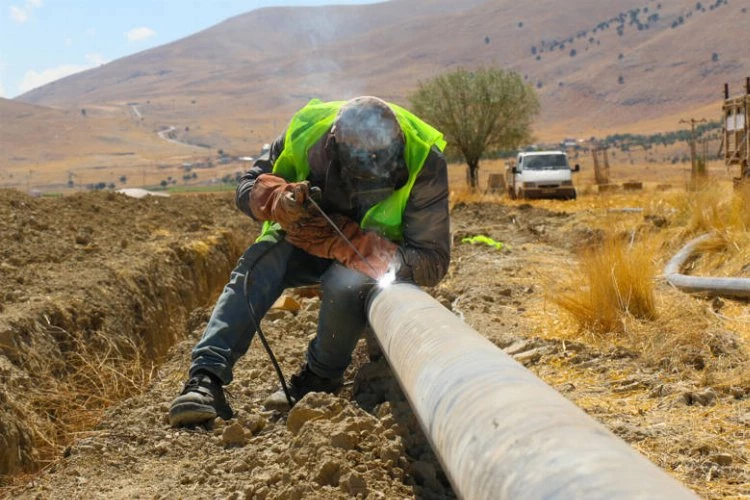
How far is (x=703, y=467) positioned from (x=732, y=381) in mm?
1104

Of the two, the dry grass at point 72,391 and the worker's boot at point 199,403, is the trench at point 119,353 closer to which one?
the dry grass at point 72,391

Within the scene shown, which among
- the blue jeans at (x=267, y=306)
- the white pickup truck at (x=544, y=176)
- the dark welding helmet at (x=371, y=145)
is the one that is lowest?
the white pickup truck at (x=544, y=176)

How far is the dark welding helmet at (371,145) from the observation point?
434 cm

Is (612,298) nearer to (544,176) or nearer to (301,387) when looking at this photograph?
(301,387)

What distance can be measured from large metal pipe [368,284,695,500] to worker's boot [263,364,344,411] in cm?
154

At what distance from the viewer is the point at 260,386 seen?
5.11 m

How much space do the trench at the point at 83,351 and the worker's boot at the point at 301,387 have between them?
1432 mm

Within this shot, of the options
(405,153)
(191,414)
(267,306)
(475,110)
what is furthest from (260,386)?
(475,110)

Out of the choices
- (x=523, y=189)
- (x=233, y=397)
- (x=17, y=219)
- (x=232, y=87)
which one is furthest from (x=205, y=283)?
(x=232, y=87)

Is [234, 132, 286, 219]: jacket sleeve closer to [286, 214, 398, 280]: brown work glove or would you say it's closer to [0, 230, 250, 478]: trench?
[286, 214, 398, 280]: brown work glove

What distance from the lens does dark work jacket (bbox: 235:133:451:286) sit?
4508mm

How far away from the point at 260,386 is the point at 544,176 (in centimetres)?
2130

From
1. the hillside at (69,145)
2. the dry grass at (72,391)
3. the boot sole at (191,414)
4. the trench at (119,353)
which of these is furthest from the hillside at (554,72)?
the boot sole at (191,414)

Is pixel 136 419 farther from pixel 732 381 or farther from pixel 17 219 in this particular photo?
pixel 17 219
